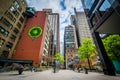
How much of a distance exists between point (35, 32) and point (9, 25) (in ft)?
52.2

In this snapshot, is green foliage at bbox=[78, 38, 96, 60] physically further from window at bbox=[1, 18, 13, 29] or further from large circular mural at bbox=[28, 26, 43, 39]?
window at bbox=[1, 18, 13, 29]

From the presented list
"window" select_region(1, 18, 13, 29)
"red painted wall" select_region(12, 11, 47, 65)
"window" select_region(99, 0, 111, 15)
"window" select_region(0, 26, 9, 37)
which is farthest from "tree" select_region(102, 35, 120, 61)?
"window" select_region(1, 18, 13, 29)

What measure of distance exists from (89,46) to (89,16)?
13033 millimetres

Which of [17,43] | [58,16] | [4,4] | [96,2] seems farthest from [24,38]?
[58,16]

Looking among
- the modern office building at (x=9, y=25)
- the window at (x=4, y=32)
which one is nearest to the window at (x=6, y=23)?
the modern office building at (x=9, y=25)

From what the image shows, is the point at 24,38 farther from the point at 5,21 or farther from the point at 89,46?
the point at 89,46

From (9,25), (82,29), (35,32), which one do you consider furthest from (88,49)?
(82,29)

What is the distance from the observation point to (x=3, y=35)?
3797cm

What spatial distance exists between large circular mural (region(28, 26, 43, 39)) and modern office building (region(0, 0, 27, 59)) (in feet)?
22.2

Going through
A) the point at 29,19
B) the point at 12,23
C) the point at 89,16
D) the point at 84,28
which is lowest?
the point at 89,16

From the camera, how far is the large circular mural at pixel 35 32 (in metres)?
53.5

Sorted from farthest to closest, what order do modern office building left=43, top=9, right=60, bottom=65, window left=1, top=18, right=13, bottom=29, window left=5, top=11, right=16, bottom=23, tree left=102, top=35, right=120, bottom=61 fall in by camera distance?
modern office building left=43, top=9, right=60, bottom=65, window left=5, top=11, right=16, bottom=23, window left=1, top=18, right=13, bottom=29, tree left=102, top=35, right=120, bottom=61

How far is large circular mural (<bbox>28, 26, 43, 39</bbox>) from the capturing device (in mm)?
53550

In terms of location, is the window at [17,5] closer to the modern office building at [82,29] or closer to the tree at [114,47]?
the tree at [114,47]
